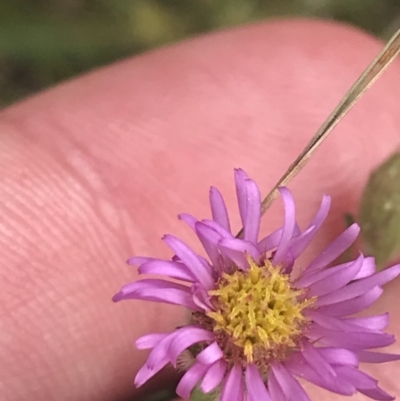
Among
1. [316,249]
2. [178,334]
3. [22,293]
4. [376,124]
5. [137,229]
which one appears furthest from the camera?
[376,124]

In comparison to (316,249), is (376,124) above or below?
above

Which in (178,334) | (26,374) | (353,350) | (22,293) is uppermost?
(22,293)

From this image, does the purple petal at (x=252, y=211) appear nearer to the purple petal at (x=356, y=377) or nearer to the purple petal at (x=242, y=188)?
the purple petal at (x=242, y=188)

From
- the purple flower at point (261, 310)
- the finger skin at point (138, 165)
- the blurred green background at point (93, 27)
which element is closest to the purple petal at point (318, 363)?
the purple flower at point (261, 310)

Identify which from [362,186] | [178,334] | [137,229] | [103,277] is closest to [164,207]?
[137,229]

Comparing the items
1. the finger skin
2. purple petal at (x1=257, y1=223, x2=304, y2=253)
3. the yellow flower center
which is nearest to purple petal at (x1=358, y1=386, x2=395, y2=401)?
the yellow flower center

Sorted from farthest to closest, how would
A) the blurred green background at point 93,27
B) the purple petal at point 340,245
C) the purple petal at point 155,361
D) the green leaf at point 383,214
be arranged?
the blurred green background at point 93,27 < the green leaf at point 383,214 < the purple petal at point 340,245 < the purple petal at point 155,361

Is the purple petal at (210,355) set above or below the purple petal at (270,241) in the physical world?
below

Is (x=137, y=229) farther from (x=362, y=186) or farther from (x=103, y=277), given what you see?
(x=362, y=186)
